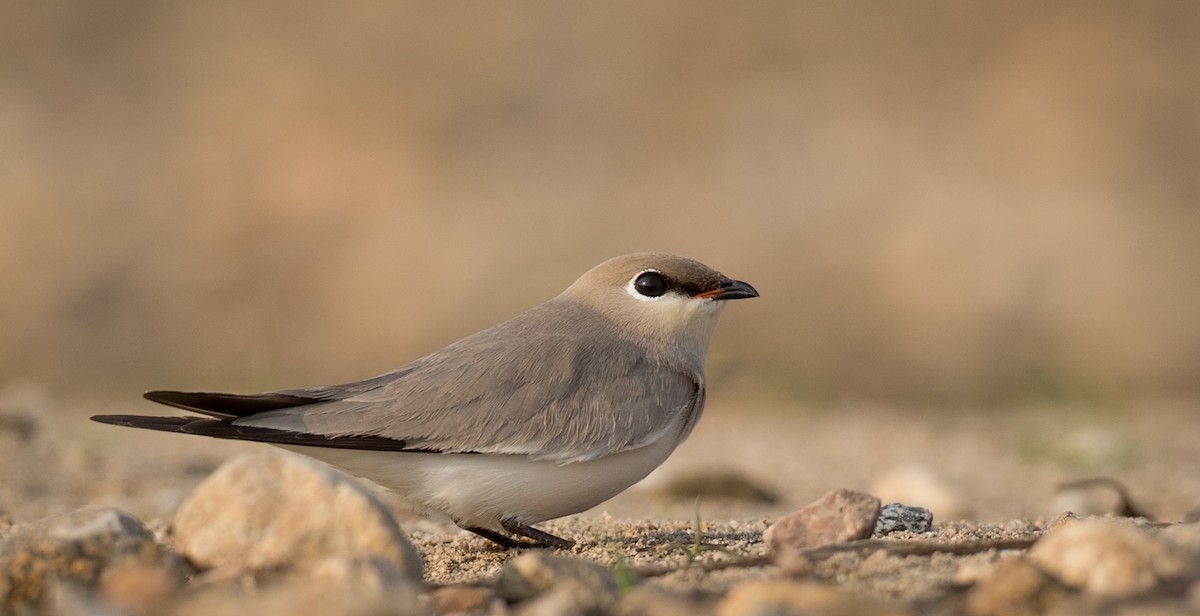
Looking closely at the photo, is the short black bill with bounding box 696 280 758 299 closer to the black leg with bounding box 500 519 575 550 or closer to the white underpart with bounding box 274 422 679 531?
the white underpart with bounding box 274 422 679 531

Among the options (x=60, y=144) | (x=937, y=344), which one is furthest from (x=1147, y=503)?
(x=60, y=144)

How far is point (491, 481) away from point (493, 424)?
7.3 inches

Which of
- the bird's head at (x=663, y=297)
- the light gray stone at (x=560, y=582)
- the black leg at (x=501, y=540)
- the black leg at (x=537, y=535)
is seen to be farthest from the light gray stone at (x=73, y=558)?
the bird's head at (x=663, y=297)

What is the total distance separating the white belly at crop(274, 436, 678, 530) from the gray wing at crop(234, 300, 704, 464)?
5cm

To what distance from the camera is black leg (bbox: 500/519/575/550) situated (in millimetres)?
4238

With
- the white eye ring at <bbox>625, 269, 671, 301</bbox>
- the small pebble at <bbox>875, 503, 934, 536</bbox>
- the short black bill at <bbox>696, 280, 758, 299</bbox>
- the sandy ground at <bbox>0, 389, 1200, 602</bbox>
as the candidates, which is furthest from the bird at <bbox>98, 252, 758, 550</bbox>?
the small pebble at <bbox>875, 503, 934, 536</bbox>

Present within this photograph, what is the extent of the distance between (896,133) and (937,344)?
2727 mm

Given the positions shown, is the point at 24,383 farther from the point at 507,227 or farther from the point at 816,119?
the point at 816,119

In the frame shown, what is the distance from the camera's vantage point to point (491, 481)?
415 centimetres

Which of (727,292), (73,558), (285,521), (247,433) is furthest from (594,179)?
(73,558)

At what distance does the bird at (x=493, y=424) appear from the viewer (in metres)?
4.15

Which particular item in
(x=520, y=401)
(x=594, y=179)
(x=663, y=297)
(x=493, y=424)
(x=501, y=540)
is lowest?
(x=501, y=540)

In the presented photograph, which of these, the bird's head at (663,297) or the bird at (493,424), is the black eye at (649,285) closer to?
the bird's head at (663,297)

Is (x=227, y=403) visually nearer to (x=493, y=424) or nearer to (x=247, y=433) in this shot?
(x=247, y=433)
